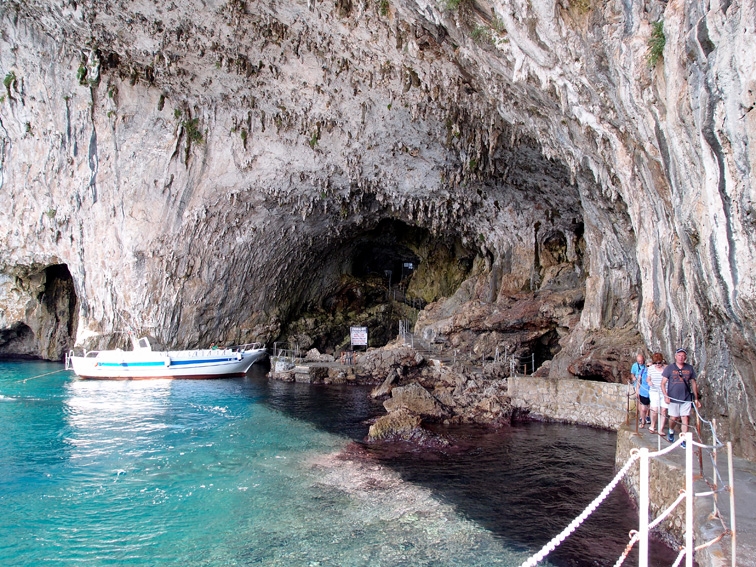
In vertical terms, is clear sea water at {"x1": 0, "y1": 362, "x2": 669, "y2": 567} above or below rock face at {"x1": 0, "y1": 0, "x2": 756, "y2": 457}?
below

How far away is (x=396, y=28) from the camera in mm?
13266

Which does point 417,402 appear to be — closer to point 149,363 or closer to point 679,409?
point 679,409

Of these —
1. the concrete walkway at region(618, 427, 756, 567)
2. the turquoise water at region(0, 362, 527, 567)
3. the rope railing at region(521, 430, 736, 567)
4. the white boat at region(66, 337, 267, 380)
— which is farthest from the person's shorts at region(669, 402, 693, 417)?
the white boat at region(66, 337, 267, 380)

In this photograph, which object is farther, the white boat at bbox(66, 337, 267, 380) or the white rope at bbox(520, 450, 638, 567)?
the white boat at bbox(66, 337, 267, 380)

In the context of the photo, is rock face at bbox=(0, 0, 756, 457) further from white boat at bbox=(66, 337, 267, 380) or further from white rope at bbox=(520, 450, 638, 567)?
white rope at bbox=(520, 450, 638, 567)

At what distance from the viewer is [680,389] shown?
292 inches

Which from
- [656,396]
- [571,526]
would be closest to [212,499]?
[571,526]

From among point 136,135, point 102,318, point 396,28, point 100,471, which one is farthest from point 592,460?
point 102,318

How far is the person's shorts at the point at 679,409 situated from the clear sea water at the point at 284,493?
1724 mm

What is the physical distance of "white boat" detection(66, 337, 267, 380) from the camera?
2333 cm

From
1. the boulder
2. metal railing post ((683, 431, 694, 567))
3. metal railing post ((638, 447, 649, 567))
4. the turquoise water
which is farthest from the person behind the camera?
the boulder

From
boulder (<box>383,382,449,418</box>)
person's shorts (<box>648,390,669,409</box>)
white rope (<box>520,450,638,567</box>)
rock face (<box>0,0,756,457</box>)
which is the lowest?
boulder (<box>383,382,449,418</box>)

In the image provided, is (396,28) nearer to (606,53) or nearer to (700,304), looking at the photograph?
(606,53)

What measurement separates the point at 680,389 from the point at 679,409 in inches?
12.6
